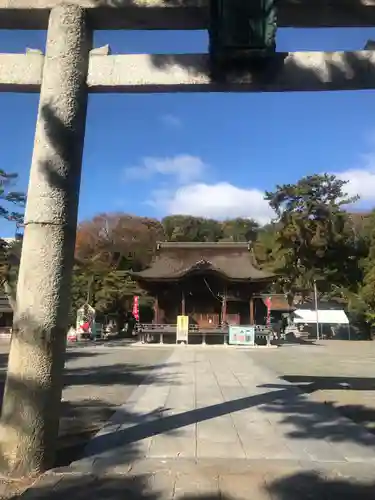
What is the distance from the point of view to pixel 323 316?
39875 mm

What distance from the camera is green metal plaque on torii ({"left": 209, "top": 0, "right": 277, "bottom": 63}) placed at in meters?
4.36

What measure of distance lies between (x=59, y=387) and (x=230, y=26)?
3759 millimetres

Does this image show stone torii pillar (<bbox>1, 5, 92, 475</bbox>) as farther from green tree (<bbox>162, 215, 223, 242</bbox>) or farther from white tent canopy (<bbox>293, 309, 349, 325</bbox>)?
green tree (<bbox>162, 215, 223, 242</bbox>)

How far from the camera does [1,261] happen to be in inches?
854

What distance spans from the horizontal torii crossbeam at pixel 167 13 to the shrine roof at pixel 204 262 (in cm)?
2231

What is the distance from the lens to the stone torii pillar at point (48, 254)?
375 cm

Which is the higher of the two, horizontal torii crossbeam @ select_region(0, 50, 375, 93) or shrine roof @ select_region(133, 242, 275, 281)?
shrine roof @ select_region(133, 242, 275, 281)

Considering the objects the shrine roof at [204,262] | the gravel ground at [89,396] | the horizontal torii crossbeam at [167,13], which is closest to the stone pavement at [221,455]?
the gravel ground at [89,396]

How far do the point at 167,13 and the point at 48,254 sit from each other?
2.76 metres

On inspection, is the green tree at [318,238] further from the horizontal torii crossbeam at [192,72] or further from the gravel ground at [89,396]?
the horizontal torii crossbeam at [192,72]

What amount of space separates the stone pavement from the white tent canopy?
110 feet

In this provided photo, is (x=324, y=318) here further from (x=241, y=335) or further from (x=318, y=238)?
(x=318, y=238)

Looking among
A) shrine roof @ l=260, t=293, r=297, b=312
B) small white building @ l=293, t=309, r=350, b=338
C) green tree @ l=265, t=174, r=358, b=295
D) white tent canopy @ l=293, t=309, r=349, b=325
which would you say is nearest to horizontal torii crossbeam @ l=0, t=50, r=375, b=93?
green tree @ l=265, t=174, r=358, b=295

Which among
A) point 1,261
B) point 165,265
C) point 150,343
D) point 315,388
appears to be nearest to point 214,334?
point 150,343
